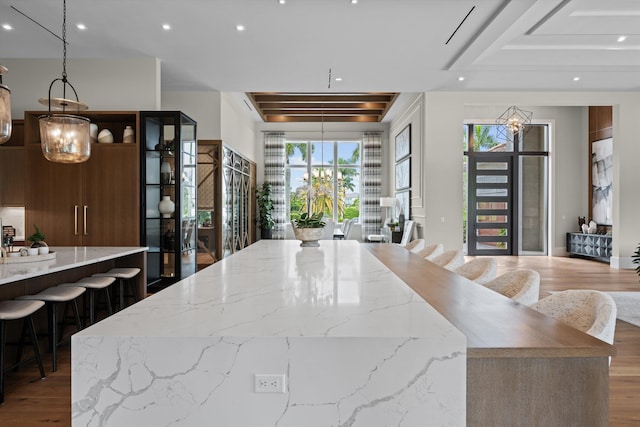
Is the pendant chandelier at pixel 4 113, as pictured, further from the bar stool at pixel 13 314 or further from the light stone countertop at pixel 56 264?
the bar stool at pixel 13 314

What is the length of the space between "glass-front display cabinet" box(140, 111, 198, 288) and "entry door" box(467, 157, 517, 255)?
7.14 meters

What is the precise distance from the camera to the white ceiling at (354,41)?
14.2ft

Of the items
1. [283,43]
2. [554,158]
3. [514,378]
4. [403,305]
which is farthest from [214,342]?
[554,158]

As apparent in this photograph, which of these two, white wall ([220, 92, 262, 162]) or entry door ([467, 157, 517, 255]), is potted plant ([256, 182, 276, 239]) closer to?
white wall ([220, 92, 262, 162])

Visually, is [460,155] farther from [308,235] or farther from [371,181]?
[308,235]

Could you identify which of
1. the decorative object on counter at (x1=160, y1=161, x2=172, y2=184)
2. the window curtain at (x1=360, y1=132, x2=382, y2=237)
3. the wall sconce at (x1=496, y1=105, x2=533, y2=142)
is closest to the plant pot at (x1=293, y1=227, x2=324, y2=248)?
the decorative object on counter at (x1=160, y1=161, x2=172, y2=184)

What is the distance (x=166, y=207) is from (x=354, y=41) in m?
3.36

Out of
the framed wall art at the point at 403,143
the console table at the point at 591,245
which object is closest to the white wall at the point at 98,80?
the framed wall art at the point at 403,143

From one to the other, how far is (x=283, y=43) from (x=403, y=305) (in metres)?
4.64

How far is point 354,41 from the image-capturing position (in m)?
5.15

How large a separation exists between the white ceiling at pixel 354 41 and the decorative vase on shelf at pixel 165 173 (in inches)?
62.2

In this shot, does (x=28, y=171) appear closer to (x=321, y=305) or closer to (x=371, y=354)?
(x=321, y=305)

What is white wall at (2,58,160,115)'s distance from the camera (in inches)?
225

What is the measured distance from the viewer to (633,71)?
6.39 m
